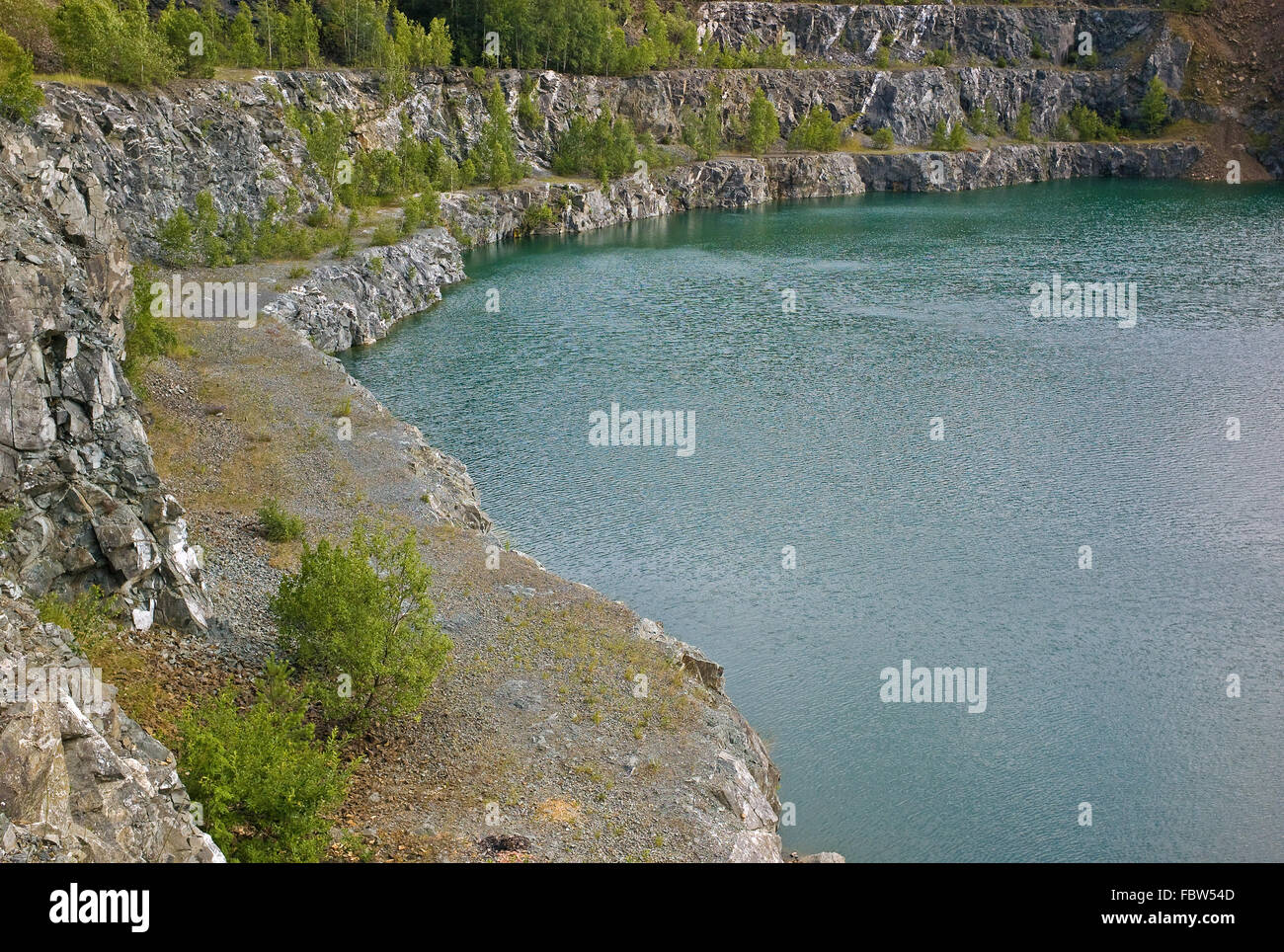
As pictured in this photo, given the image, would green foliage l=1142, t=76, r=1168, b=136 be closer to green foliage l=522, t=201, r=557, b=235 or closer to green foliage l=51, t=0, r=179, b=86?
green foliage l=522, t=201, r=557, b=235

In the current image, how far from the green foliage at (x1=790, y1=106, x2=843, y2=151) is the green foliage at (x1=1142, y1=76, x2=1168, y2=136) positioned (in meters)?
53.2

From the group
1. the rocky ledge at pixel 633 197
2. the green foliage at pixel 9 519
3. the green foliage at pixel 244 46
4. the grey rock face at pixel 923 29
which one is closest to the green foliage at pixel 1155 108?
the rocky ledge at pixel 633 197

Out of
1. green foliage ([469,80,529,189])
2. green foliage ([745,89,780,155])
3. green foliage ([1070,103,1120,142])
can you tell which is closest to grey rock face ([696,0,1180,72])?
green foliage ([1070,103,1120,142])

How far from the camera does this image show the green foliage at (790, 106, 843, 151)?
15488 cm

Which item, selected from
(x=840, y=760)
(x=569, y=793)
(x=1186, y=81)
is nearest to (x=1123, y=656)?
(x=840, y=760)

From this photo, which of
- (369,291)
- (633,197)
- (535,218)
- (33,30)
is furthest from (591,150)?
(33,30)

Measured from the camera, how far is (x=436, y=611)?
101 ft

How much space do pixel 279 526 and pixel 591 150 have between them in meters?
101

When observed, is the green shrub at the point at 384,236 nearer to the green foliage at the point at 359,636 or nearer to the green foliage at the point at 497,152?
the green foliage at the point at 497,152

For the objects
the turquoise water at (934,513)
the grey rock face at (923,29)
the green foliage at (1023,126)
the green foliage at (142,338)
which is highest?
the grey rock face at (923,29)

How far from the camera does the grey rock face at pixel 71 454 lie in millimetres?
25688

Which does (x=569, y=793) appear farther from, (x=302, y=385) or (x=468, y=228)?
(x=468, y=228)

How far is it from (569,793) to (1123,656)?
20.3 metres

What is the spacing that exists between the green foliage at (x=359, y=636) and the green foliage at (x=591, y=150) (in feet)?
343
